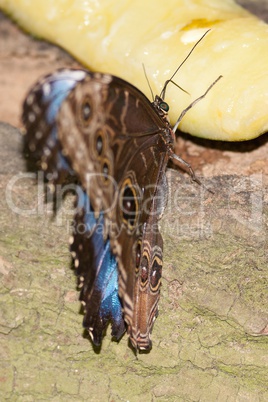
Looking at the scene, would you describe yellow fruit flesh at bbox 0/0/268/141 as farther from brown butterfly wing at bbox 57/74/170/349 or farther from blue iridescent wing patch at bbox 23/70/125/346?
blue iridescent wing patch at bbox 23/70/125/346

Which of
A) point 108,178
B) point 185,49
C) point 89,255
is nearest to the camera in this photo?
point 108,178

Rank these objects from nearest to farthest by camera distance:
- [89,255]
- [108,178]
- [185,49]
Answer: [108,178] → [89,255] → [185,49]

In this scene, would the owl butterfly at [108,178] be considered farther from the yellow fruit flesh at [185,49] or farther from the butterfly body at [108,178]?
the yellow fruit flesh at [185,49]

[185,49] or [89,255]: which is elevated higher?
[185,49]

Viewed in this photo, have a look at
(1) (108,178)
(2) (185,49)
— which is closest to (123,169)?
(1) (108,178)

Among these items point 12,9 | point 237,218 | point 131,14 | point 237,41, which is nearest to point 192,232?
point 237,218

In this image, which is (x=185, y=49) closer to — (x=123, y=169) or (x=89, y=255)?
(x=123, y=169)

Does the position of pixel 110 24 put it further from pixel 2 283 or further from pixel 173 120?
pixel 2 283

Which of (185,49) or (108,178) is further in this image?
(185,49)

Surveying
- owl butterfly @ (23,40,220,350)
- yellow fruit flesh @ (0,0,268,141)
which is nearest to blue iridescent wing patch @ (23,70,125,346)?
owl butterfly @ (23,40,220,350)
